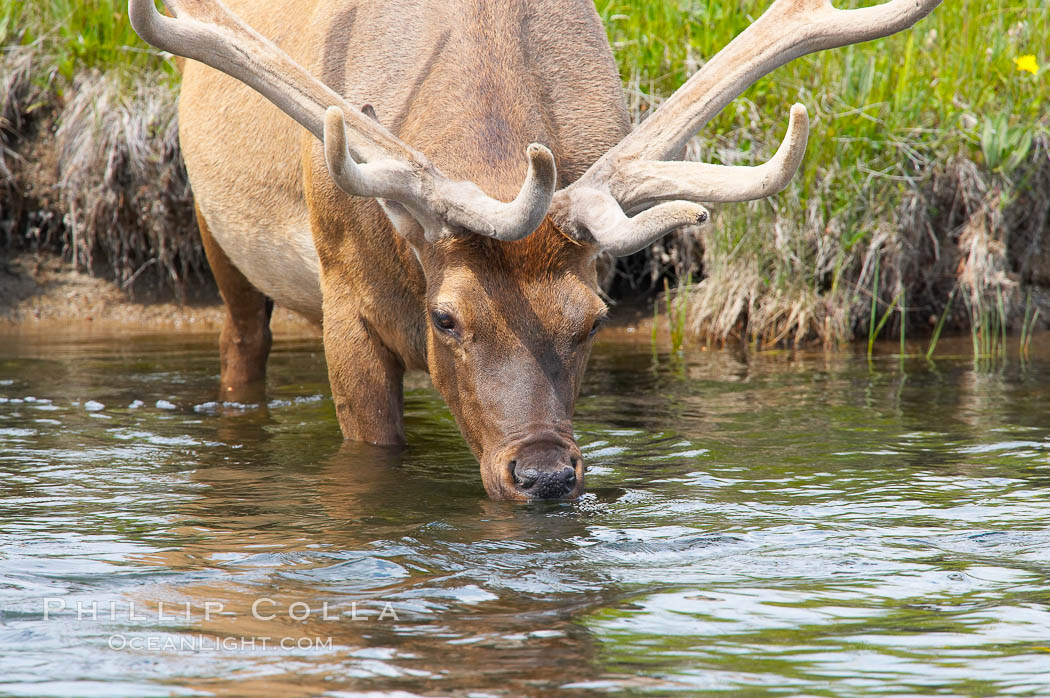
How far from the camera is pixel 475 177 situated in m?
4.72

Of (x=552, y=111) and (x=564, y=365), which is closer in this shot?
(x=564, y=365)

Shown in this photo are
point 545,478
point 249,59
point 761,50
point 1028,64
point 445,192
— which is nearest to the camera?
point 545,478

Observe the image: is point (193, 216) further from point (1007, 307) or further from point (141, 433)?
point (1007, 307)

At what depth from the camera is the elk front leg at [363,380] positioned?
210 inches

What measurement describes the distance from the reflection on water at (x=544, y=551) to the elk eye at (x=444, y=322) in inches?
23.7

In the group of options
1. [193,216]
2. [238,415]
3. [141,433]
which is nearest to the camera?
[141,433]

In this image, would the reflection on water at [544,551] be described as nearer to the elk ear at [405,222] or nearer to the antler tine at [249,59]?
the elk ear at [405,222]

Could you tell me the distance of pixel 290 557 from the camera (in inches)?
156

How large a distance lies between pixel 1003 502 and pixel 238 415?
356 centimetres

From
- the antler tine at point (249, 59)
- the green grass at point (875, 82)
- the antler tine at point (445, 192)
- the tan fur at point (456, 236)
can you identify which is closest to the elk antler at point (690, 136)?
the tan fur at point (456, 236)

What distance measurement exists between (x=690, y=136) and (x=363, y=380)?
1.56m

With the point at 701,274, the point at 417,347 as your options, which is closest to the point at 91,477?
the point at 417,347

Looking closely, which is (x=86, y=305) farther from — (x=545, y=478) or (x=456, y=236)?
(x=545, y=478)

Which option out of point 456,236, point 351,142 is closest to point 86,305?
point 351,142
